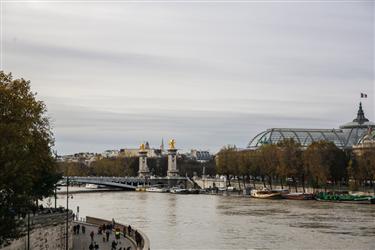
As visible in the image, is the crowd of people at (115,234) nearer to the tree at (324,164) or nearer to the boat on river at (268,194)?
the boat on river at (268,194)

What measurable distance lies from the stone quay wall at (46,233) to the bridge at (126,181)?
3066 inches

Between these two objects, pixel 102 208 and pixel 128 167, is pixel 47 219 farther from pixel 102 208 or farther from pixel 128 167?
pixel 128 167

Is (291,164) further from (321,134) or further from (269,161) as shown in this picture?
(321,134)

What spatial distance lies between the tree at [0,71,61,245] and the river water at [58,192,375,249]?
8.35 meters

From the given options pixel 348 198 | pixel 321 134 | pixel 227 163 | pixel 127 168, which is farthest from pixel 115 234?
pixel 321 134

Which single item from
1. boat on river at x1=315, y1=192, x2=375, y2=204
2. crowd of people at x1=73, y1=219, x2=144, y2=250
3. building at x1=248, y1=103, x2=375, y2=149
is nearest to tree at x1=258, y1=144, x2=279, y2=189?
boat on river at x1=315, y1=192, x2=375, y2=204

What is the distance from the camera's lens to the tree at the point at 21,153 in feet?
68.8

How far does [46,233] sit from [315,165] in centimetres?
6119

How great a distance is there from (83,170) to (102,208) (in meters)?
105

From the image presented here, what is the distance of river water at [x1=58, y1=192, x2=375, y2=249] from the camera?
3884cm

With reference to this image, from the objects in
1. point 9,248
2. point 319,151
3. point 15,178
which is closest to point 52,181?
point 9,248

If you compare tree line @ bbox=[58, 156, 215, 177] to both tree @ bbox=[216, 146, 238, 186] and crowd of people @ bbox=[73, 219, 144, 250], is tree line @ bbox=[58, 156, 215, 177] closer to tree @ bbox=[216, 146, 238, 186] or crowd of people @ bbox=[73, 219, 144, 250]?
tree @ bbox=[216, 146, 238, 186]

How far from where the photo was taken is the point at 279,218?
54.7 m

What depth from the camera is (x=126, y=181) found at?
420 feet
